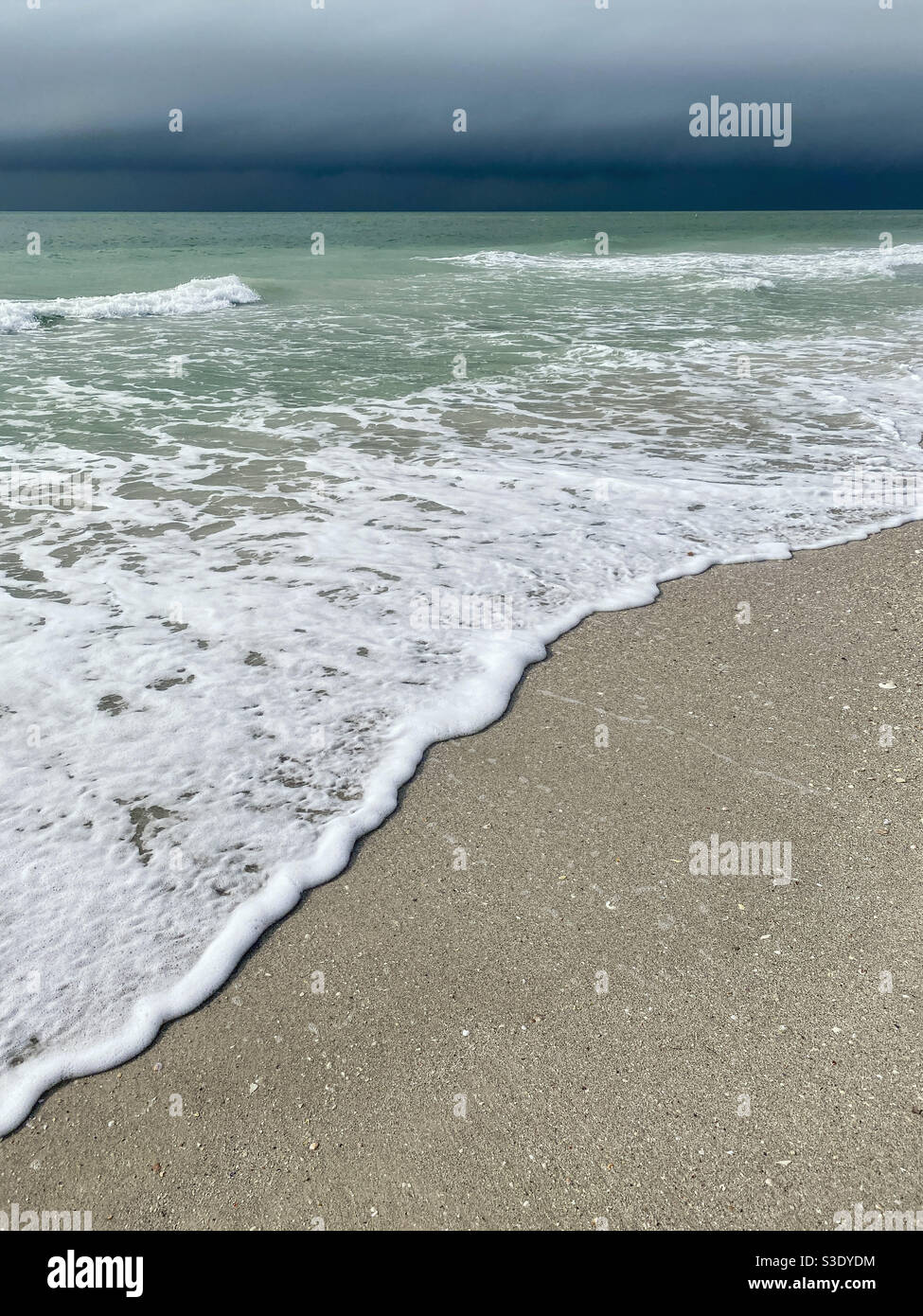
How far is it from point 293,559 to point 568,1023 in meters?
3.94

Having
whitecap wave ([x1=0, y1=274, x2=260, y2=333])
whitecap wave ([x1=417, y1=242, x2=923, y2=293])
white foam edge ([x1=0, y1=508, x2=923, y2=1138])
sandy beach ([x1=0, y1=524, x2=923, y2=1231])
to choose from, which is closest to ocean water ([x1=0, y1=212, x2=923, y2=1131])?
white foam edge ([x1=0, y1=508, x2=923, y2=1138])

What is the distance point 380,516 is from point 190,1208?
5.04m

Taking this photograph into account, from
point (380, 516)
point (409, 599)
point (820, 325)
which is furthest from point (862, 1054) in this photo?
point (820, 325)

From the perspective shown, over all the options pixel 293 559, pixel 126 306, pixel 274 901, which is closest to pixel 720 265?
Result: pixel 126 306

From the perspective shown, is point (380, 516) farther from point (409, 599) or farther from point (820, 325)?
point (820, 325)

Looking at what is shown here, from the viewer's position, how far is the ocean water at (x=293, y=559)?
301 cm

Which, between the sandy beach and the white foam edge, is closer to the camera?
the sandy beach

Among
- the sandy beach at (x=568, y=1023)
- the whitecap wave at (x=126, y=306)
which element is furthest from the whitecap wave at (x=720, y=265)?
the sandy beach at (x=568, y=1023)

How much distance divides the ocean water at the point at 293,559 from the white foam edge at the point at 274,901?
0.01m

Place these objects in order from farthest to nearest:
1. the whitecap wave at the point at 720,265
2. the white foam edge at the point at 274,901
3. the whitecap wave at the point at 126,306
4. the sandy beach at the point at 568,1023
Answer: the whitecap wave at the point at 720,265
the whitecap wave at the point at 126,306
the white foam edge at the point at 274,901
the sandy beach at the point at 568,1023

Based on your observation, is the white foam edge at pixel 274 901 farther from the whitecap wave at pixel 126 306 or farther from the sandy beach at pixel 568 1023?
the whitecap wave at pixel 126 306

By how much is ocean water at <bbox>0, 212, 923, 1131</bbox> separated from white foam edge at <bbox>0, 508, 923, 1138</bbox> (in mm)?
12

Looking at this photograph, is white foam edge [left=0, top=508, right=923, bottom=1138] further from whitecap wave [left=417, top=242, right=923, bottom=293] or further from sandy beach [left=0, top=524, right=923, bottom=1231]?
whitecap wave [left=417, top=242, right=923, bottom=293]

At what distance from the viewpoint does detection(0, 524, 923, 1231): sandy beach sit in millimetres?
2098
